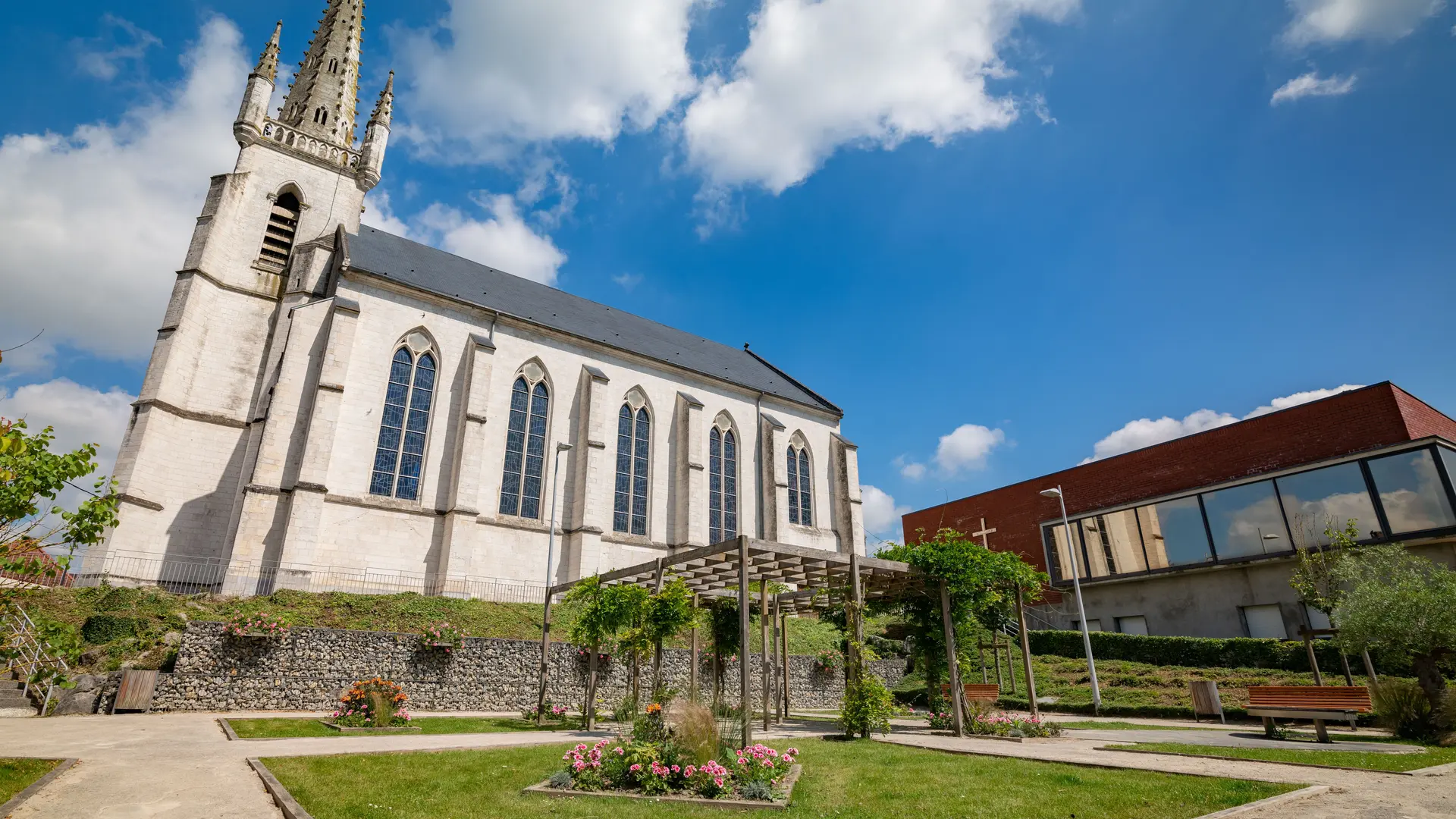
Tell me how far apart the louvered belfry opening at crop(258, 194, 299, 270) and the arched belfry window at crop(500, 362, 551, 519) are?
12.1 meters

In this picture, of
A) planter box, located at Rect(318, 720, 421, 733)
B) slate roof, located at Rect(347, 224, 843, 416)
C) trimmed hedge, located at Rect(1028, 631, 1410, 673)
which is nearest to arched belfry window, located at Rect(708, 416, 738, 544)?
slate roof, located at Rect(347, 224, 843, 416)

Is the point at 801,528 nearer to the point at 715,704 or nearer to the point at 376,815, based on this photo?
the point at 715,704

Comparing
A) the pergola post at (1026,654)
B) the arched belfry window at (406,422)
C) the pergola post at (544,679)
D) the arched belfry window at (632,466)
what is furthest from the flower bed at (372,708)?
the arched belfry window at (632,466)

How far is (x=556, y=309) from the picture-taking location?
34.8 meters

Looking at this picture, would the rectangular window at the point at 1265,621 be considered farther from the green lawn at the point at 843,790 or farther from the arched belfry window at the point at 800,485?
the green lawn at the point at 843,790

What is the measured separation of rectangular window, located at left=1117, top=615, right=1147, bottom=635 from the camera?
28.9 meters

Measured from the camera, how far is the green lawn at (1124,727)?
14.6 m

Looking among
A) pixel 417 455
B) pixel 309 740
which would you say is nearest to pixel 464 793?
pixel 309 740

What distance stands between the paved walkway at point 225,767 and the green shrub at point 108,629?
12.7ft

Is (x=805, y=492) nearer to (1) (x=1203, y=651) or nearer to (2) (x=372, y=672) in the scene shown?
(1) (x=1203, y=651)

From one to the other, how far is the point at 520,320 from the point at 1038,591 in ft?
73.9

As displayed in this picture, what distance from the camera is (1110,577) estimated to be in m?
30.1

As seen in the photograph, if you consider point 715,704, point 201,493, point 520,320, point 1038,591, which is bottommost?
point 715,704

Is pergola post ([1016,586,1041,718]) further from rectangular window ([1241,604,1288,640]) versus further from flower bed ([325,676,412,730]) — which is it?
rectangular window ([1241,604,1288,640])
